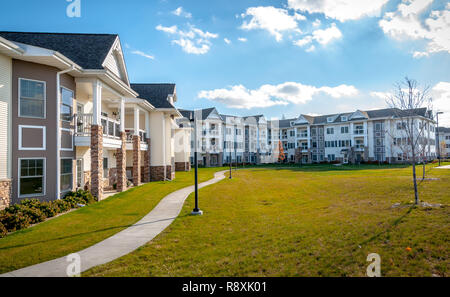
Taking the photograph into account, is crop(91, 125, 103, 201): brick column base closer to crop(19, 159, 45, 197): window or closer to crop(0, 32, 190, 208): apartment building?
crop(0, 32, 190, 208): apartment building

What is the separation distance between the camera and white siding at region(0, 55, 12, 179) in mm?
10704

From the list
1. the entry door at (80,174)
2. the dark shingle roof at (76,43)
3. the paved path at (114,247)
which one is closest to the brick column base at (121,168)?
the entry door at (80,174)

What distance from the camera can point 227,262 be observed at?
5.74 m

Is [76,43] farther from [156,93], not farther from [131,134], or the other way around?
[156,93]

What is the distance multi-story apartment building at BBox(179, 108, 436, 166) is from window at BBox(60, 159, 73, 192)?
34.6 meters

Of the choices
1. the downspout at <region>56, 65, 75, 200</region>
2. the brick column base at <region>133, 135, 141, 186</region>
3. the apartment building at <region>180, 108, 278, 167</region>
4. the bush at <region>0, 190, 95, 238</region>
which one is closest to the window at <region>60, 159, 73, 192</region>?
the bush at <region>0, 190, 95, 238</region>

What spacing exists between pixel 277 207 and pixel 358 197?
465 cm

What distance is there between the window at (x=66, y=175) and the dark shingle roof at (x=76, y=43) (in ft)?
17.8

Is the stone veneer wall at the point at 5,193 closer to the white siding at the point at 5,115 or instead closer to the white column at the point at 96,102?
the white siding at the point at 5,115

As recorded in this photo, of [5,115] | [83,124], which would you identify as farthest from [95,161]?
[5,115]

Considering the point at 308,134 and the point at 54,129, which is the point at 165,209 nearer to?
the point at 54,129
